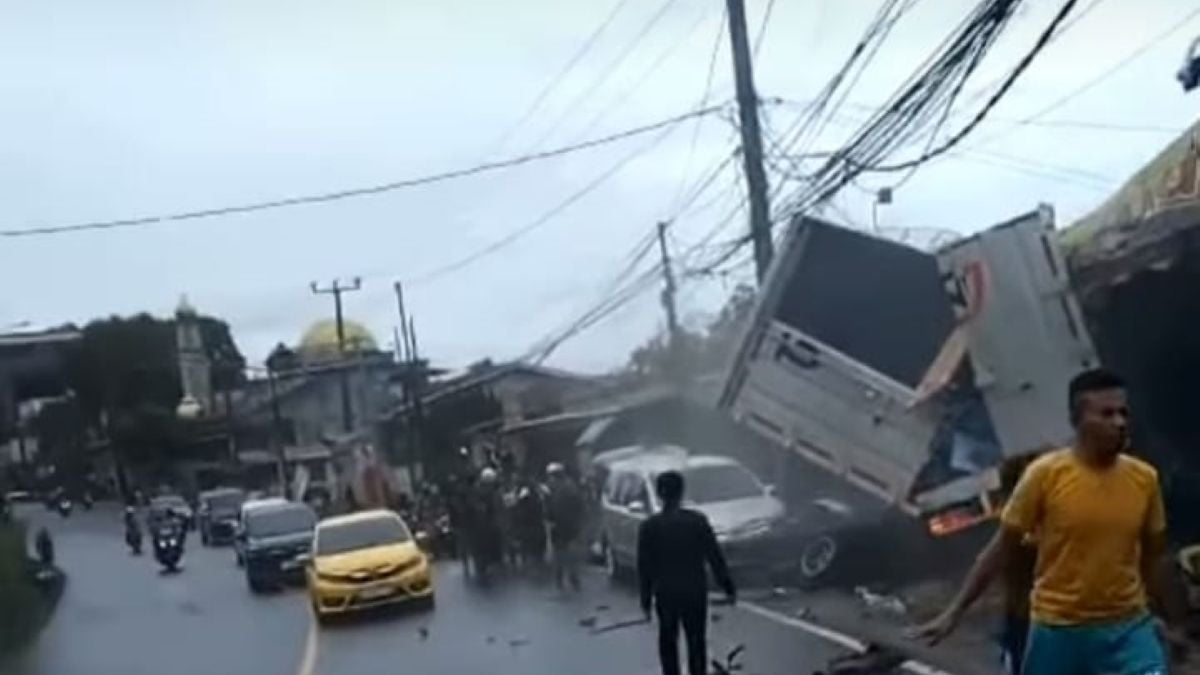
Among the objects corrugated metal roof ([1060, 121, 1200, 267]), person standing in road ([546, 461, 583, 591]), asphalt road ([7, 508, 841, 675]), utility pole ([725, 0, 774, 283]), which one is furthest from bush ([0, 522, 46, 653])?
corrugated metal roof ([1060, 121, 1200, 267])

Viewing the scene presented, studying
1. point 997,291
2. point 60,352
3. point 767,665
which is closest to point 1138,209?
point 997,291

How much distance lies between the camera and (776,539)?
26.6 metres

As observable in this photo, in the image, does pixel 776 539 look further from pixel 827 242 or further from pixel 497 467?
pixel 497 467

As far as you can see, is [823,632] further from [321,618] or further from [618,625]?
[321,618]

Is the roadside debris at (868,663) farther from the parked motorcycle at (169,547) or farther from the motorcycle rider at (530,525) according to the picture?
the parked motorcycle at (169,547)

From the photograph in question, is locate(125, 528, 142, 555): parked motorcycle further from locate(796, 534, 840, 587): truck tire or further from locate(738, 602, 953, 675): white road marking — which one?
locate(738, 602, 953, 675): white road marking

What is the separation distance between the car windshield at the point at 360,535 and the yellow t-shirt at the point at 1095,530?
23.5 metres

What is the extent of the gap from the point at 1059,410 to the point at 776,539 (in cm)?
764

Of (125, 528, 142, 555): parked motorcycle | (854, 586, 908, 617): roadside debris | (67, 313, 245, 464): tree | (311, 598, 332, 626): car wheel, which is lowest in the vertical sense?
(854, 586, 908, 617): roadside debris

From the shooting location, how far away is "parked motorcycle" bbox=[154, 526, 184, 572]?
5541 centimetres

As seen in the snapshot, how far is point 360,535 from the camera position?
31250 mm

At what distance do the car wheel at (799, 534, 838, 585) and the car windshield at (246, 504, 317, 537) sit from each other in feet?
61.6

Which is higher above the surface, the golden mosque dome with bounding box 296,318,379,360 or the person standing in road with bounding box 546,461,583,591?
the golden mosque dome with bounding box 296,318,379,360

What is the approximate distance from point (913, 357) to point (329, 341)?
268 ft
